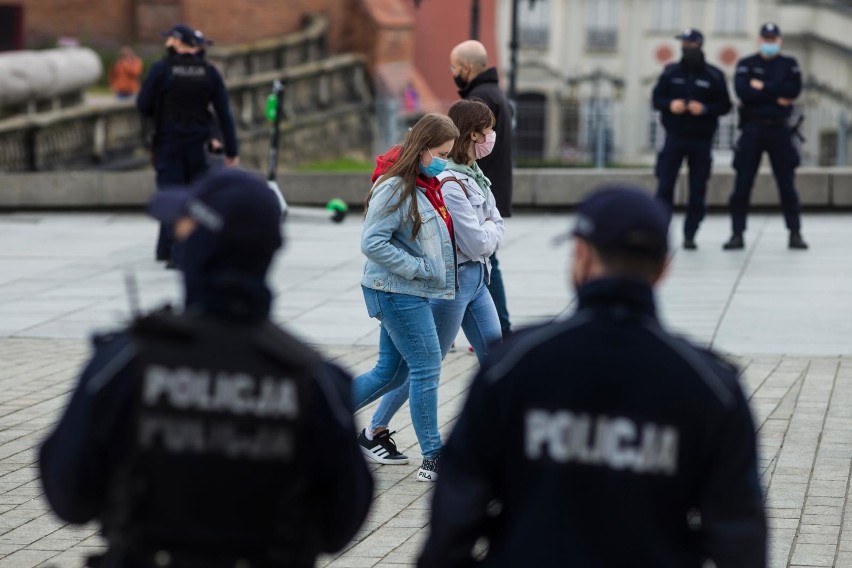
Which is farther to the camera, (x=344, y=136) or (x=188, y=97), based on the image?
(x=344, y=136)

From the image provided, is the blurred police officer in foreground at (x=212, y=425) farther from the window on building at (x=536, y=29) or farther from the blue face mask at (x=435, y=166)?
the window on building at (x=536, y=29)

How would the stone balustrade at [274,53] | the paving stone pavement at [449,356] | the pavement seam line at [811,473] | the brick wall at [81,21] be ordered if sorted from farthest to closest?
the brick wall at [81,21], the stone balustrade at [274,53], the paving stone pavement at [449,356], the pavement seam line at [811,473]

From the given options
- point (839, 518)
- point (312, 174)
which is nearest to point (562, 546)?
point (839, 518)

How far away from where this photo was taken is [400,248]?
7.19 meters

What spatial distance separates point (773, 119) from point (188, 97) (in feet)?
16.7

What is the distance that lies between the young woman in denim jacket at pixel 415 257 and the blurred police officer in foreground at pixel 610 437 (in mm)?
3826

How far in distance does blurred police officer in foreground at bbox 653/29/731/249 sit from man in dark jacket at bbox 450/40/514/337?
15.9 ft

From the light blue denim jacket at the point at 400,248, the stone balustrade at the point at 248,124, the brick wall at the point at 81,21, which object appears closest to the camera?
the light blue denim jacket at the point at 400,248

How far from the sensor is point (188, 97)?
13.7 metres

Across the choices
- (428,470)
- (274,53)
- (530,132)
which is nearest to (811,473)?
(428,470)

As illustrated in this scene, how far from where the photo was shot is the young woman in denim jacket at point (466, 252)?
24.7 feet

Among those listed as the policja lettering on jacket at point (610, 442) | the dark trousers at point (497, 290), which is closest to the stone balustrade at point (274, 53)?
the dark trousers at point (497, 290)

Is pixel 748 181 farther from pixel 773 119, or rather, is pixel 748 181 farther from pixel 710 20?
pixel 710 20

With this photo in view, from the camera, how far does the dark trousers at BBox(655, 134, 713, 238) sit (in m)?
14.8
